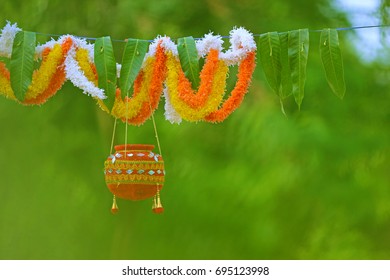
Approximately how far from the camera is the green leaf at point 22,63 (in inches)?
91.1

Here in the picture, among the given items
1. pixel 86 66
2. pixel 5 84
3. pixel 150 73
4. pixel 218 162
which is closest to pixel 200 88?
pixel 150 73

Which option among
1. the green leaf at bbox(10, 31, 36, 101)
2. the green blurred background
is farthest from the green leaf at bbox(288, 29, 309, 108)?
the green blurred background

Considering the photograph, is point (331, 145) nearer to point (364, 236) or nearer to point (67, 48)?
point (364, 236)

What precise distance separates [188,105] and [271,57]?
12.9 inches

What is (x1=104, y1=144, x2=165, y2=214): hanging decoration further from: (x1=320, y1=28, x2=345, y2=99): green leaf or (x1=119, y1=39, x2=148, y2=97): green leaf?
(x1=320, y1=28, x2=345, y2=99): green leaf

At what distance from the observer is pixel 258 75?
14.9ft

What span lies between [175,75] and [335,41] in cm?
56

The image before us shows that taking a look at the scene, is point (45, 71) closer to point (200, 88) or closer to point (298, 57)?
point (200, 88)

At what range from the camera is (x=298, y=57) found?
2.32 m

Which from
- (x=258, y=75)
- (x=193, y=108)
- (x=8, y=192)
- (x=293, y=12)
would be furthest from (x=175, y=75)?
(x=8, y=192)

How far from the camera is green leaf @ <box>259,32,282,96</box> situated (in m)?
2.33

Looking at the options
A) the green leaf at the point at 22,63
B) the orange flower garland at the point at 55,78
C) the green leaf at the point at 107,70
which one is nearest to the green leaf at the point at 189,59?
the green leaf at the point at 107,70

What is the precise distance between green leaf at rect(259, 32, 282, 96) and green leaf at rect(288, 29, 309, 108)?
1.7 inches

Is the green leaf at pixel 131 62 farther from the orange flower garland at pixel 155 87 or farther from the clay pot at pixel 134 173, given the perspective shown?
the clay pot at pixel 134 173
